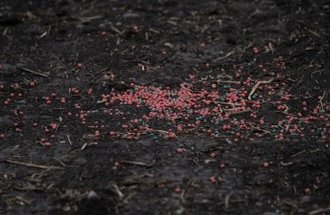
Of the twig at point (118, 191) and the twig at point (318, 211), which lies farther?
the twig at point (118, 191)

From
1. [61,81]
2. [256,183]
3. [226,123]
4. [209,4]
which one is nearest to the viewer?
[256,183]

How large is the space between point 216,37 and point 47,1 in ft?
6.57

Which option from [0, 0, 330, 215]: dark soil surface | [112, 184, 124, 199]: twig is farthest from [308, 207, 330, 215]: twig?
[112, 184, 124, 199]: twig

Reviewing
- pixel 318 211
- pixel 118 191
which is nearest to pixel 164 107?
pixel 118 191

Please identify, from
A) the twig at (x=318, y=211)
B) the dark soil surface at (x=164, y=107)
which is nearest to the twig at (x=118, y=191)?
the dark soil surface at (x=164, y=107)

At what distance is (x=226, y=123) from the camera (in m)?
3.88

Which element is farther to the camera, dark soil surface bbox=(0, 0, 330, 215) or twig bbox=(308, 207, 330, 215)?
dark soil surface bbox=(0, 0, 330, 215)

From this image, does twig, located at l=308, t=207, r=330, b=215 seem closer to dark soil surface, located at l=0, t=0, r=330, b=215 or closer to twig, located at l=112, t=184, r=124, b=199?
dark soil surface, located at l=0, t=0, r=330, b=215

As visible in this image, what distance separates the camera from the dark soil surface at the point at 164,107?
3121 millimetres

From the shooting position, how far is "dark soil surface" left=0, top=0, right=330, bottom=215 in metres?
3.12

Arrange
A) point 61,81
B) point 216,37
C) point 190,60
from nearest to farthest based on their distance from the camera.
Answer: point 61,81, point 190,60, point 216,37

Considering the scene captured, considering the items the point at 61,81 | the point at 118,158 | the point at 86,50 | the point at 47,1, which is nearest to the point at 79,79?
the point at 61,81

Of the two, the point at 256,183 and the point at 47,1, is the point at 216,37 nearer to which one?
the point at 47,1

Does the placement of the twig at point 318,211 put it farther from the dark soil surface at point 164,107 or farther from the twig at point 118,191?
the twig at point 118,191
